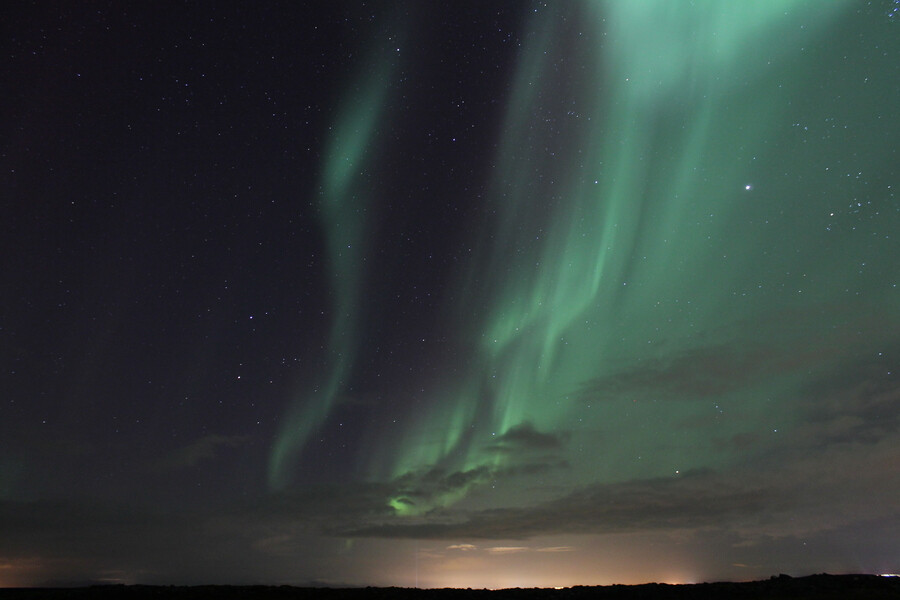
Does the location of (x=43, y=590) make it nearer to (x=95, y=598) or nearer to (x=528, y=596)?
(x=95, y=598)

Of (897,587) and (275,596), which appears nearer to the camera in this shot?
(897,587)

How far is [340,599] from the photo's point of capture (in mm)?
22219

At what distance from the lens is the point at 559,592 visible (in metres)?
22.4

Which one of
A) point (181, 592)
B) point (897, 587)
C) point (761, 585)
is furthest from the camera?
point (181, 592)

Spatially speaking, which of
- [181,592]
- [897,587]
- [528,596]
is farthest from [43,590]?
[897,587]

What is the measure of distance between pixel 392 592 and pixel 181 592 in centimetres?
766

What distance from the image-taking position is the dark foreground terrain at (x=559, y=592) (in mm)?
20438

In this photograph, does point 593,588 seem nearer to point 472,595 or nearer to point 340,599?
point 472,595

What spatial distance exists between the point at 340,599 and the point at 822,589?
16.1 metres

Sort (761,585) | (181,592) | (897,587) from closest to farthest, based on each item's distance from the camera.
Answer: (897,587)
(761,585)
(181,592)

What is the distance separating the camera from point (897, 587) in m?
20.2

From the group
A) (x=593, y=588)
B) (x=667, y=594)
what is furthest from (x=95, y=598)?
(x=667, y=594)

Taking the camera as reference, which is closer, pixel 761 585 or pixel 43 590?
pixel 761 585

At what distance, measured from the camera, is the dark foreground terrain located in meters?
20.4
